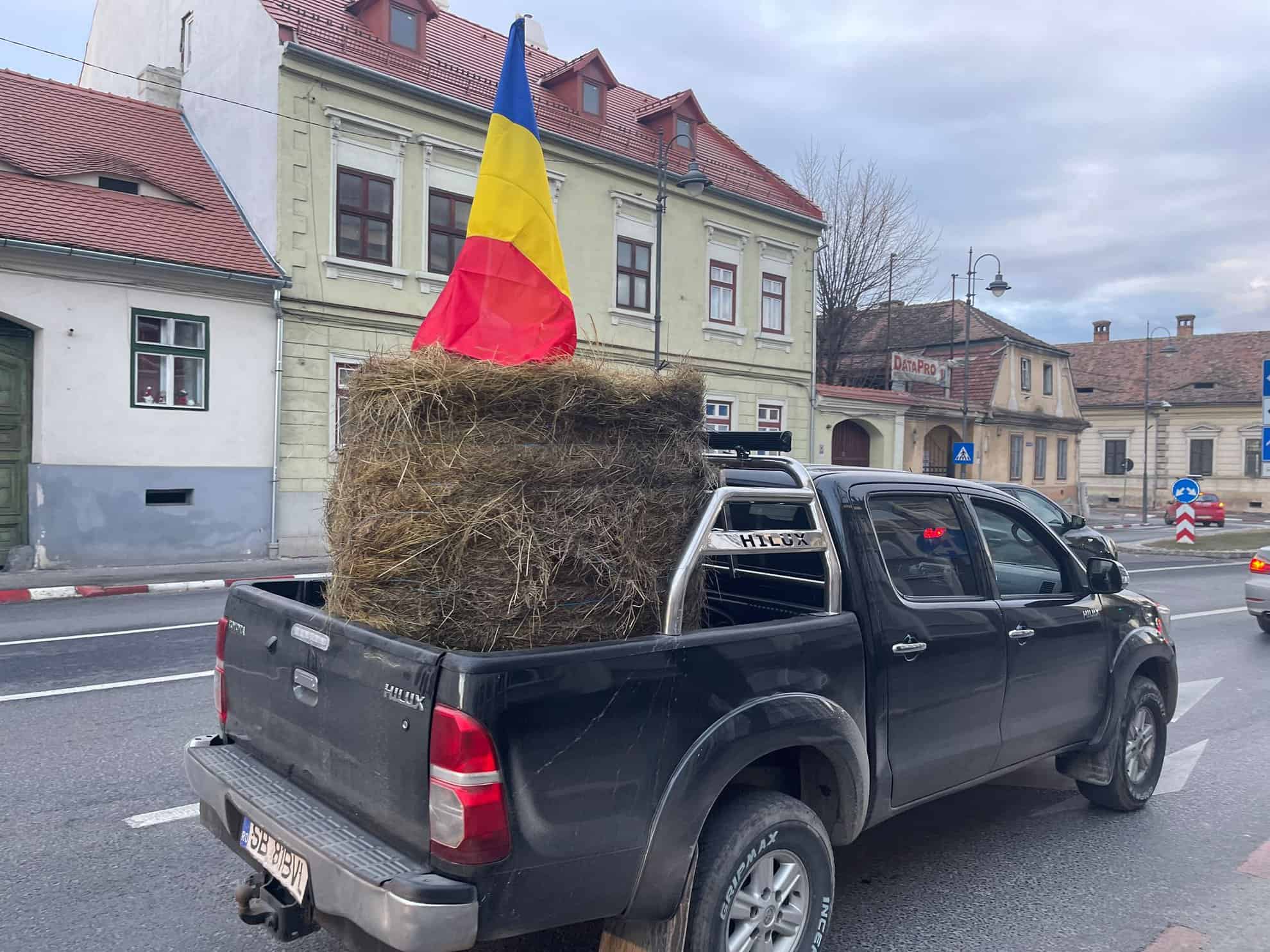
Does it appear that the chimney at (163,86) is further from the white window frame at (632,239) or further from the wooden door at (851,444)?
the wooden door at (851,444)

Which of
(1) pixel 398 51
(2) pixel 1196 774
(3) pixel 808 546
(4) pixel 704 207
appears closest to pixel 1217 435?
(4) pixel 704 207

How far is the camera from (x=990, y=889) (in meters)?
3.88

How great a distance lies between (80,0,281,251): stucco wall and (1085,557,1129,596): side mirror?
14958 millimetres

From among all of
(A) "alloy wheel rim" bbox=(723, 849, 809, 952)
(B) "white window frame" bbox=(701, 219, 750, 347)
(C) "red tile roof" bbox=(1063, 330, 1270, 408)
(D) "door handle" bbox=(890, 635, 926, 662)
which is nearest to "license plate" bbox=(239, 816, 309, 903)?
(A) "alloy wheel rim" bbox=(723, 849, 809, 952)

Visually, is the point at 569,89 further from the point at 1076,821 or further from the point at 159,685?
the point at 1076,821

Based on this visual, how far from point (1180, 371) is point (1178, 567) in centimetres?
3951

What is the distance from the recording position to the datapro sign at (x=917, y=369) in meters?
30.0

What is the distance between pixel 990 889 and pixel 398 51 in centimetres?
1841

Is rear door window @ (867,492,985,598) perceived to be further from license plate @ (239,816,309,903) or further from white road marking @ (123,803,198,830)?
white road marking @ (123,803,198,830)

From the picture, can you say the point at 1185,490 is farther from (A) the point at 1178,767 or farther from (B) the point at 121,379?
(B) the point at 121,379

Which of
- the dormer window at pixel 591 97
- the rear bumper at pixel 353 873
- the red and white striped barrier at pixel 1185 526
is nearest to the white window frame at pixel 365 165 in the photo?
the dormer window at pixel 591 97

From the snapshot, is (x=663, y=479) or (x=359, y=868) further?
(x=663, y=479)

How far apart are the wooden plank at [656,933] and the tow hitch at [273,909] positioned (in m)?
0.89

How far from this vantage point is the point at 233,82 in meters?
17.1
